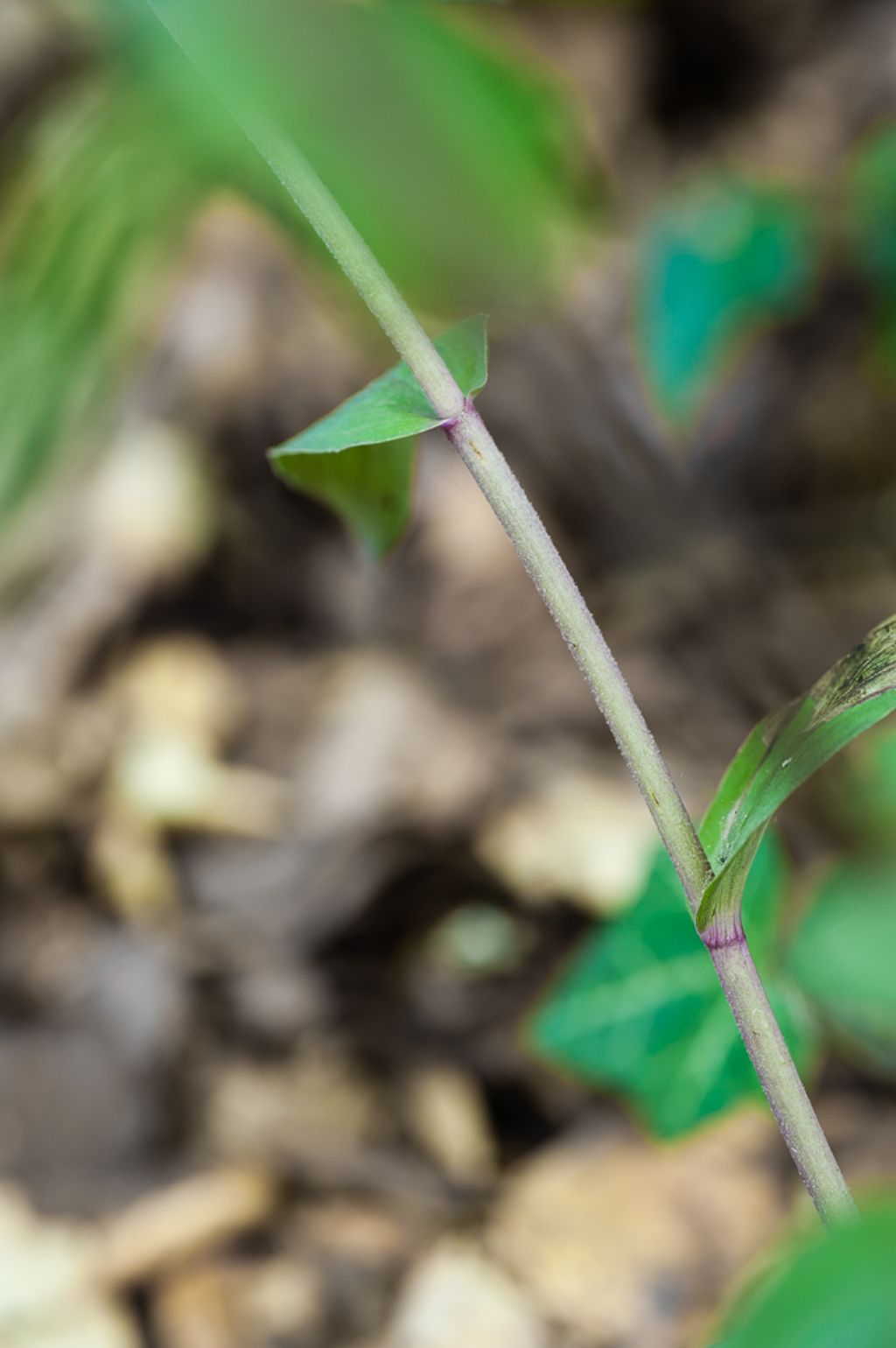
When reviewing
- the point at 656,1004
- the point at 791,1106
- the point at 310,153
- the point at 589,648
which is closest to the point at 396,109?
the point at 310,153

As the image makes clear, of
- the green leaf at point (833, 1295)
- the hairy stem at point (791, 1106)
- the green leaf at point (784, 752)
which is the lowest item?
the hairy stem at point (791, 1106)

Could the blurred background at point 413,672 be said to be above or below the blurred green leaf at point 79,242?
below

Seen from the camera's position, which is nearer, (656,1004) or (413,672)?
(656,1004)

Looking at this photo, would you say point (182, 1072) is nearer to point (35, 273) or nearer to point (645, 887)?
point (645, 887)

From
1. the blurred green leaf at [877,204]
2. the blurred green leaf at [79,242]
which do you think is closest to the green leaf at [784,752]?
the blurred green leaf at [79,242]

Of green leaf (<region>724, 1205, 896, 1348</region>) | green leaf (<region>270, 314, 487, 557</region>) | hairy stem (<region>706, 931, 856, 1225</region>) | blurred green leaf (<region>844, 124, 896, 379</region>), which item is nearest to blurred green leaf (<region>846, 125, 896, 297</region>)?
blurred green leaf (<region>844, 124, 896, 379</region>)

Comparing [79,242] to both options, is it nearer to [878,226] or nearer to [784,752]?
[784,752]

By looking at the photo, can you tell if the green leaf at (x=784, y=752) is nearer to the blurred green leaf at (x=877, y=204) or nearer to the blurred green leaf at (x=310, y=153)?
the blurred green leaf at (x=310, y=153)

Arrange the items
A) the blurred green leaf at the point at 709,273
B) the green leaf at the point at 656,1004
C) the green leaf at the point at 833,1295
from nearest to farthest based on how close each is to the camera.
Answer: the green leaf at the point at 833,1295 → the green leaf at the point at 656,1004 → the blurred green leaf at the point at 709,273
